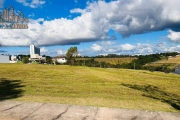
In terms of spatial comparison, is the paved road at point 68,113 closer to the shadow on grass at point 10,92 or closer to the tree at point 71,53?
the shadow on grass at point 10,92

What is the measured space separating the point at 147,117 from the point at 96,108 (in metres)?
1.65

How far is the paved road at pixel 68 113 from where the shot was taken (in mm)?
5824

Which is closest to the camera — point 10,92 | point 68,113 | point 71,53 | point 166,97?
point 68,113

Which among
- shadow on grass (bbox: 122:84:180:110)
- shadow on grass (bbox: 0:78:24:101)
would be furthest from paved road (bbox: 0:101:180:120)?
shadow on grass (bbox: 122:84:180:110)

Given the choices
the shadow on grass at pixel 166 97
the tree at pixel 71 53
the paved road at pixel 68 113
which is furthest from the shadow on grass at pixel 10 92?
the tree at pixel 71 53

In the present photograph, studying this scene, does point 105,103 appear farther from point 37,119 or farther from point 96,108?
point 37,119

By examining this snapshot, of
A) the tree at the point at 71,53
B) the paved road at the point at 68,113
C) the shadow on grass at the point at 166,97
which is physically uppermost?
the tree at the point at 71,53

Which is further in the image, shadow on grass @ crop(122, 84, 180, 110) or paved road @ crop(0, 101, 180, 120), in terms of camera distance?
shadow on grass @ crop(122, 84, 180, 110)

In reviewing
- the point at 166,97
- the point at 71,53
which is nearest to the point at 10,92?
the point at 166,97

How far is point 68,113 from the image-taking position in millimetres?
6172

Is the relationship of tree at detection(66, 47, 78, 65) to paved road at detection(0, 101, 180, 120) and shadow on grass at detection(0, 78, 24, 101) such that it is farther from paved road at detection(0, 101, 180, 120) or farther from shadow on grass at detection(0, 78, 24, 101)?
paved road at detection(0, 101, 180, 120)

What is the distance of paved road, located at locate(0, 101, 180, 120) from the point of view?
582cm

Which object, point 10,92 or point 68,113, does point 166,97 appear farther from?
point 10,92

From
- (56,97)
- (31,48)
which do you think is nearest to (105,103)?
(56,97)
